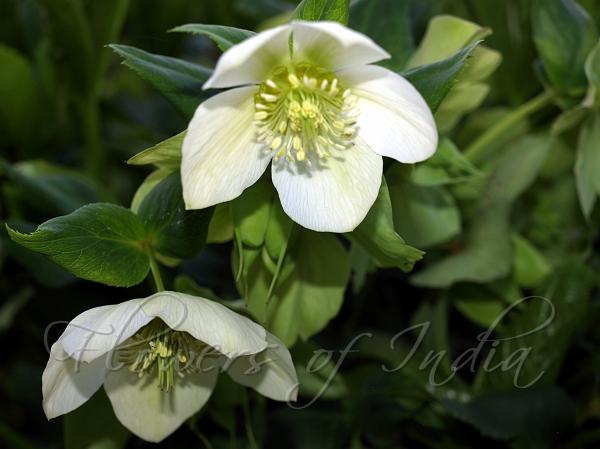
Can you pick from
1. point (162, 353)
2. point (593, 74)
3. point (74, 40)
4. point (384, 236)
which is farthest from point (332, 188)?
point (74, 40)

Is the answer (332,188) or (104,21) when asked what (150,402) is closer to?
(332,188)

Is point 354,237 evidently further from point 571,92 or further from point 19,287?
point 19,287

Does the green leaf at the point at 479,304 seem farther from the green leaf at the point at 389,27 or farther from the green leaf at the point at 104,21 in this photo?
the green leaf at the point at 104,21

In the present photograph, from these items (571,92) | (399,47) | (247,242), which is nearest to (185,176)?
(247,242)

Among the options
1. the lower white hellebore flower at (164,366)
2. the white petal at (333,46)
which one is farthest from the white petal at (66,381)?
the white petal at (333,46)

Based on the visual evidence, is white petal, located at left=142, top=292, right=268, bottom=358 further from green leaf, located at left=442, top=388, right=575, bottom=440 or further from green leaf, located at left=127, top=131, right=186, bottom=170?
green leaf, located at left=442, top=388, right=575, bottom=440

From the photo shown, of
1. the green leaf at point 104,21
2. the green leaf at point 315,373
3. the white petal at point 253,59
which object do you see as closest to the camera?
the white petal at point 253,59
